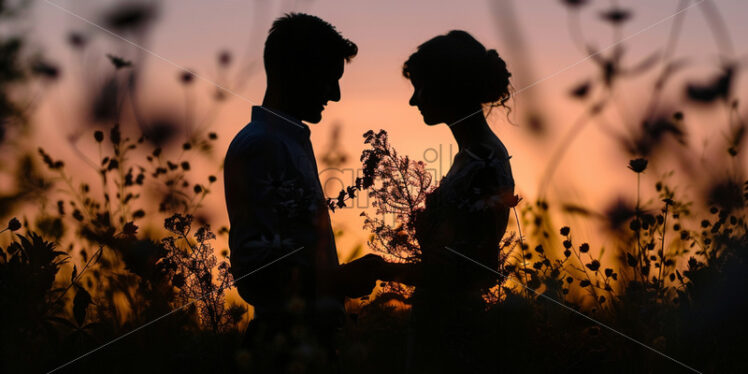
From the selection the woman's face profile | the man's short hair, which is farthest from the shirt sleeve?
the woman's face profile

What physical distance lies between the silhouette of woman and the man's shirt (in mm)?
459


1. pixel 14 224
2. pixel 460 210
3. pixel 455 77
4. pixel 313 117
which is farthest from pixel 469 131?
pixel 14 224

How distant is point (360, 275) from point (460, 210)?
0.61 m

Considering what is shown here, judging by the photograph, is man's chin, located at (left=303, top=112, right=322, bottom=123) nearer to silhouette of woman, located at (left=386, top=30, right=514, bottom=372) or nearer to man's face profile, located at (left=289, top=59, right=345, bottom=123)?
man's face profile, located at (left=289, top=59, right=345, bottom=123)

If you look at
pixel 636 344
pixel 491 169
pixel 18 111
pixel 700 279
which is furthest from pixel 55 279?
pixel 700 279

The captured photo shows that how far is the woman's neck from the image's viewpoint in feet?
11.5

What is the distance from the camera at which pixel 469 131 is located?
11.6ft

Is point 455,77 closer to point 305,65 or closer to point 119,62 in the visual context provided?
point 305,65

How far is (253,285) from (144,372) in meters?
1.28

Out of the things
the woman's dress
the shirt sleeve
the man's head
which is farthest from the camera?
the man's head

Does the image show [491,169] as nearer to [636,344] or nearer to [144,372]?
[636,344]

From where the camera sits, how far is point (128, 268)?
3820 mm

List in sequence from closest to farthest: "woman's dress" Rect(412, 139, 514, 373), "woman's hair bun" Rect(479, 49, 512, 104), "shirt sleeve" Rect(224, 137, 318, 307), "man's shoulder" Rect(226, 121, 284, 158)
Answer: "shirt sleeve" Rect(224, 137, 318, 307)
"man's shoulder" Rect(226, 121, 284, 158)
"woman's dress" Rect(412, 139, 514, 373)
"woman's hair bun" Rect(479, 49, 512, 104)

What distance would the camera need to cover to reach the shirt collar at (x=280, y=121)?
321cm
